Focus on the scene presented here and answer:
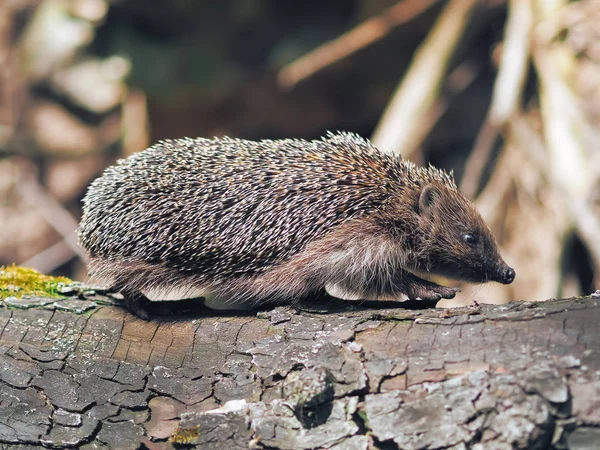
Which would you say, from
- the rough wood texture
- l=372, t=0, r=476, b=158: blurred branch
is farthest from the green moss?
l=372, t=0, r=476, b=158: blurred branch

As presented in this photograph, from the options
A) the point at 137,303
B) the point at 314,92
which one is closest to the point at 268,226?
the point at 137,303

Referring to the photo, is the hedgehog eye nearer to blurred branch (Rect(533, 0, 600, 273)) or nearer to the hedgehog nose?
the hedgehog nose

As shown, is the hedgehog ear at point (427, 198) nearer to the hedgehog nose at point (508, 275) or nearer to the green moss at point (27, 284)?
the hedgehog nose at point (508, 275)

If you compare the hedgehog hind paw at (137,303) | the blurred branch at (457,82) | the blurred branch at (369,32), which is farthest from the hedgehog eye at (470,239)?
the blurred branch at (369,32)

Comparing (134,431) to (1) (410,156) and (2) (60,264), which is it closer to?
(1) (410,156)

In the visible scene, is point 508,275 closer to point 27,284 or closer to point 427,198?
point 427,198

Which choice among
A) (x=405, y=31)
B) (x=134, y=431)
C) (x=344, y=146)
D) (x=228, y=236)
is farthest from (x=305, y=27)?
(x=134, y=431)
